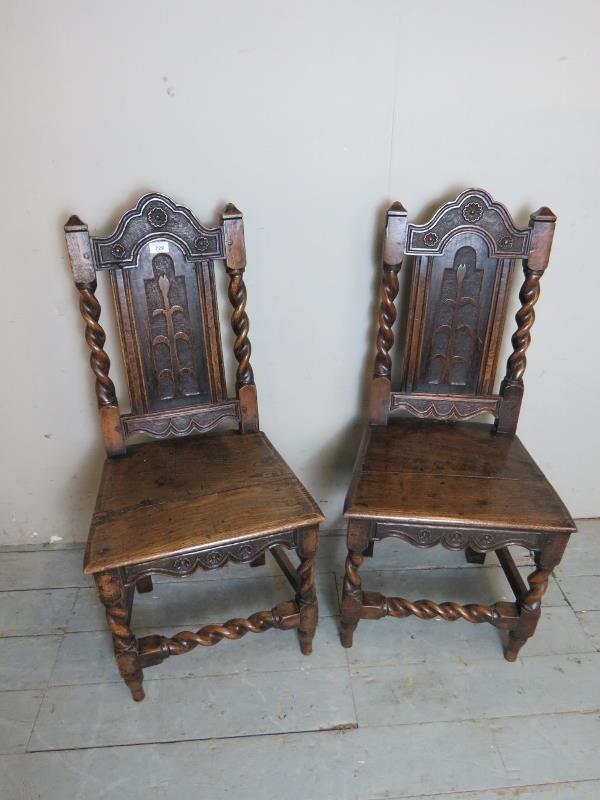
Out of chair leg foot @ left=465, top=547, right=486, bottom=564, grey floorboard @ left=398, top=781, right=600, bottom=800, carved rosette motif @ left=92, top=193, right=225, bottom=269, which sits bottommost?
grey floorboard @ left=398, top=781, right=600, bottom=800

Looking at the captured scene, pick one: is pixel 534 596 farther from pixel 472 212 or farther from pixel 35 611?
pixel 35 611

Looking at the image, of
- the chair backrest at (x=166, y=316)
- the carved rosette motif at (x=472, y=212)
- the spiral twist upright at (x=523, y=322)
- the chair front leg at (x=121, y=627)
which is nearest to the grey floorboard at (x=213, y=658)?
the chair front leg at (x=121, y=627)

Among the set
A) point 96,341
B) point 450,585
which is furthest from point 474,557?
point 96,341

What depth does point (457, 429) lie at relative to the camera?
1725mm

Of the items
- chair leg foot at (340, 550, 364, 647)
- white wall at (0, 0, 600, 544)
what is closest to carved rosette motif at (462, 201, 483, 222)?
white wall at (0, 0, 600, 544)

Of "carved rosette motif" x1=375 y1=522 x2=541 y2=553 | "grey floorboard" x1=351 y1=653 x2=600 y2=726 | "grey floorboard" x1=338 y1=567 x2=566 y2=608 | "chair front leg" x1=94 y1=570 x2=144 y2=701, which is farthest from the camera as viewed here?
"grey floorboard" x1=338 y1=567 x2=566 y2=608

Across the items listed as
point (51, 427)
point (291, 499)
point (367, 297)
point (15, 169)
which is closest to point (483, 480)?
point (291, 499)

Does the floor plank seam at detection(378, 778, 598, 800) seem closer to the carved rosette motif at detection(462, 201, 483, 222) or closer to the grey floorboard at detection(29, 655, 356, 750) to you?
the grey floorboard at detection(29, 655, 356, 750)

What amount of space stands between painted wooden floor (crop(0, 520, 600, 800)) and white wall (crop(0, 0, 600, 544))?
24.8 inches

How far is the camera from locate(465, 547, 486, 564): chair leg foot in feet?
6.34

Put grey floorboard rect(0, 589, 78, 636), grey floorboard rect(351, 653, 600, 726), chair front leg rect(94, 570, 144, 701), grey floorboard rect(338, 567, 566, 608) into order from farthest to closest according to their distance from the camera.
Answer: grey floorboard rect(338, 567, 566, 608) → grey floorboard rect(0, 589, 78, 636) → grey floorboard rect(351, 653, 600, 726) → chair front leg rect(94, 570, 144, 701)

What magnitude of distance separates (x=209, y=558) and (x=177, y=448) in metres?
0.39

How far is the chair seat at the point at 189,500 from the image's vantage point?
1.31 metres

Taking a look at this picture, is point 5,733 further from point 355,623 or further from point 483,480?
point 483,480
